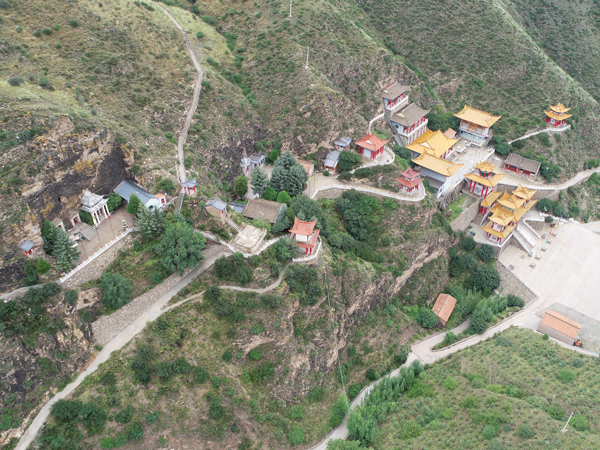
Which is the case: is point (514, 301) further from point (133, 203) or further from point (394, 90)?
point (133, 203)

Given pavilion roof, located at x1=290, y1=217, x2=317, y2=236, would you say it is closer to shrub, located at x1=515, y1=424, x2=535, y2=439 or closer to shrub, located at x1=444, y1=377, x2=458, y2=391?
shrub, located at x1=444, y1=377, x2=458, y2=391

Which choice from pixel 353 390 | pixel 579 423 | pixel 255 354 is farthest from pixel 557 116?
pixel 255 354

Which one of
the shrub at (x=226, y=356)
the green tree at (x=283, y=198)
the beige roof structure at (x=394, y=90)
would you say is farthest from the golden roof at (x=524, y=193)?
the shrub at (x=226, y=356)

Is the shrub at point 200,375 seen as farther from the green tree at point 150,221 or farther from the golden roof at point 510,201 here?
the golden roof at point 510,201

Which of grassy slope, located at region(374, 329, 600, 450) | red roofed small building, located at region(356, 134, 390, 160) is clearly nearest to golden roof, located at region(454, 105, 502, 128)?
red roofed small building, located at region(356, 134, 390, 160)

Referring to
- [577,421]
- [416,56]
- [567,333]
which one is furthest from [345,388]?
[416,56]

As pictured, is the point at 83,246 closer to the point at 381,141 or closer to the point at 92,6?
the point at 92,6
